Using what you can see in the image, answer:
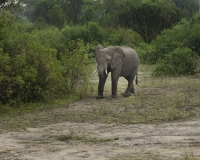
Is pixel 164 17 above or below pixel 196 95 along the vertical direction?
above

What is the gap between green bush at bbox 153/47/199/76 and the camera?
19.8 m

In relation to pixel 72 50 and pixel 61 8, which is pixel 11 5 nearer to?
pixel 72 50

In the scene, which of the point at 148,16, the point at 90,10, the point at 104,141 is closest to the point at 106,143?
the point at 104,141

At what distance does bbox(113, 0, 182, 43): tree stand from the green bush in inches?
601

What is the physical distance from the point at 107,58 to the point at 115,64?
356mm

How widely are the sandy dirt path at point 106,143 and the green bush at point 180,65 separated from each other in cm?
1091

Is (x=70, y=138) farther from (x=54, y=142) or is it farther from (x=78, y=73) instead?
(x=78, y=73)

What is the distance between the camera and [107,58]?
12.9m

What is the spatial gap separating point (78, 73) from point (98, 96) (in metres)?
1.39

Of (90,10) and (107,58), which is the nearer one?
(107,58)

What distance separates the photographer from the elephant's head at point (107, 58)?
1280 cm

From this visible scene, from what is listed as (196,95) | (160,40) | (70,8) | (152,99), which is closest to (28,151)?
(152,99)

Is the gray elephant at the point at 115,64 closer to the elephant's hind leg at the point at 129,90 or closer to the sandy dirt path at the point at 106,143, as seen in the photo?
the elephant's hind leg at the point at 129,90

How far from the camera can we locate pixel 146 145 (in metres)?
7.15
